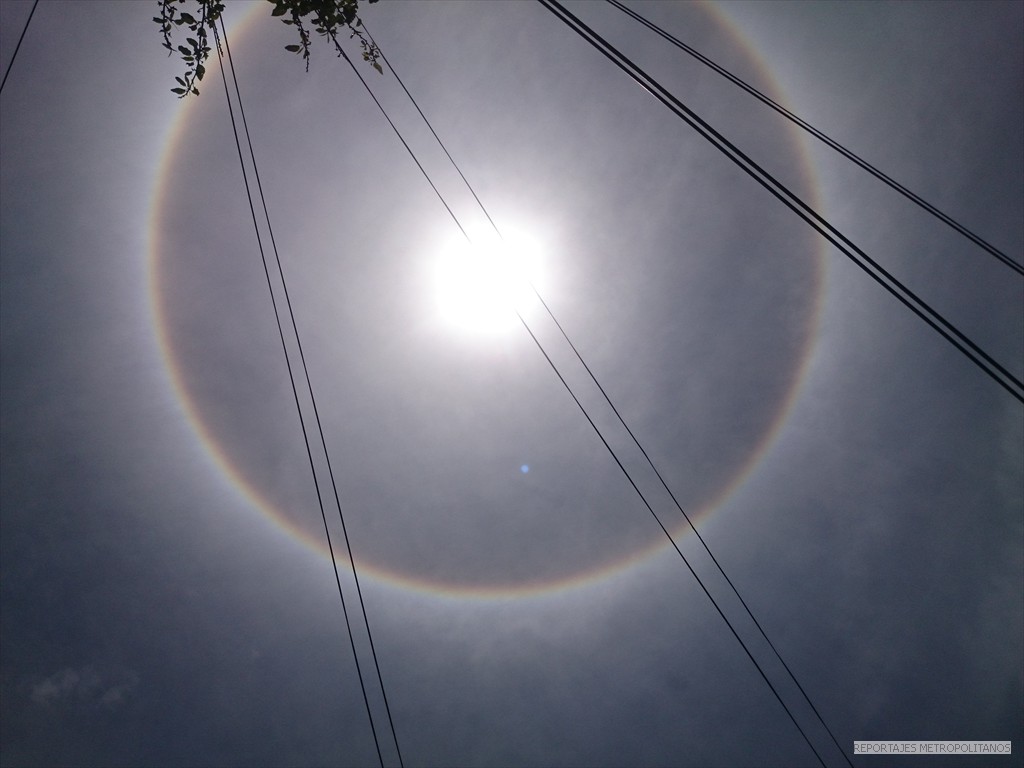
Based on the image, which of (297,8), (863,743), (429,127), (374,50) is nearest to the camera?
(297,8)

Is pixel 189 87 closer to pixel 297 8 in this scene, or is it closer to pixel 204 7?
pixel 204 7

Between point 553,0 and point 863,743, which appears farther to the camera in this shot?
point 863,743

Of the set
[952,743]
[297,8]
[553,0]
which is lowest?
[952,743]

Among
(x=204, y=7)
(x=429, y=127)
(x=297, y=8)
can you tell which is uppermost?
(x=429, y=127)

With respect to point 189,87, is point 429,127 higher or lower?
higher

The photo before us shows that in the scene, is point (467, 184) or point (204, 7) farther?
point (467, 184)

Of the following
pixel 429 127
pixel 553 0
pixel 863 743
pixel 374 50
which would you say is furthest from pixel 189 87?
pixel 863 743

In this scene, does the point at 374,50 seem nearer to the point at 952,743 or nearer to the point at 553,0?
the point at 553,0

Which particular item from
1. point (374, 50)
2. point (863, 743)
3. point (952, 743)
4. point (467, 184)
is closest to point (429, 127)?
point (467, 184)

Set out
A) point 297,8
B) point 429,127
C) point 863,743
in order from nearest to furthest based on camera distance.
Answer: point 297,8
point 429,127
point 863,743
